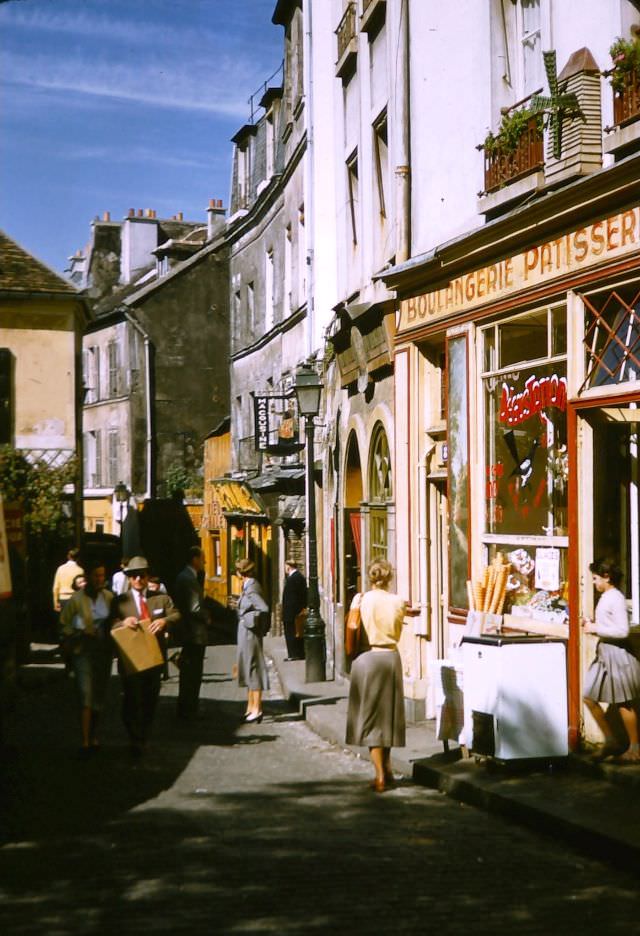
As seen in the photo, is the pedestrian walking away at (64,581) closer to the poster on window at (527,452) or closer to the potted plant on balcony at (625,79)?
the poster on window at (527,452)

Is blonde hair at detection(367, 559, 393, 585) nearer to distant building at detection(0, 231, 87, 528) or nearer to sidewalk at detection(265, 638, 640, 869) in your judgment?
sidewalk at detection(265, 638, 640, 869)

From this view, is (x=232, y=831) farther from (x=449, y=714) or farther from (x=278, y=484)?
(x=278, y=484)

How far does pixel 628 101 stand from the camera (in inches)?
417

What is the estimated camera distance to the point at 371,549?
1800 centimetres

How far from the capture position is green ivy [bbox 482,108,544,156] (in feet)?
39.8

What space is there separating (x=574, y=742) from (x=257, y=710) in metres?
5.16

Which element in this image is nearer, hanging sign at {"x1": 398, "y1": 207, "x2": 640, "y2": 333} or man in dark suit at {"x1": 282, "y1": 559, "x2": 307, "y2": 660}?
hanging sign at {"x1": 398, "y1": 207, "x2": 640, "y2": 333}

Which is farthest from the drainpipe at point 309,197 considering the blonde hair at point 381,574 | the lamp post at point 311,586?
the blonde hair at point 381,574

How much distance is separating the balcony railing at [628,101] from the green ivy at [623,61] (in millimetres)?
17

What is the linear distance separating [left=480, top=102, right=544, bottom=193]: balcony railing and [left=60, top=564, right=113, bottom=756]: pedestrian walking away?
18.2 ft

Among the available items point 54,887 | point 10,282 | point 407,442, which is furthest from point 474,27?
point 10,282

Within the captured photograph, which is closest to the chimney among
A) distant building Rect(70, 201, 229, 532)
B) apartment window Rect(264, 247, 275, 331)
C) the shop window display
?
distant building Rect(70, 201, 229, 532)

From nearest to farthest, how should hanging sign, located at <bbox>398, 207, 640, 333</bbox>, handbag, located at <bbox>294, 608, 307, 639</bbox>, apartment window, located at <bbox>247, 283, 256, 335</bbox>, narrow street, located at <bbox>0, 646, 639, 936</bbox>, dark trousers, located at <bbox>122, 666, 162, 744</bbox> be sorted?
narrow street, located at <bbox>0, 646, 639, 936</bbox>
hanging sign, located at <bbox>398, 207, 640, 333</bbox>
dark trousers, located at <bbox>122, 666, 162, 744</bbox>
handbag, located at <bbox>294, 608, 307, 639</bbox>
apartment window, located at <bbox>247, 283, 256, 335</bbox>

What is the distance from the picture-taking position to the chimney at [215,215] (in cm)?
4759
